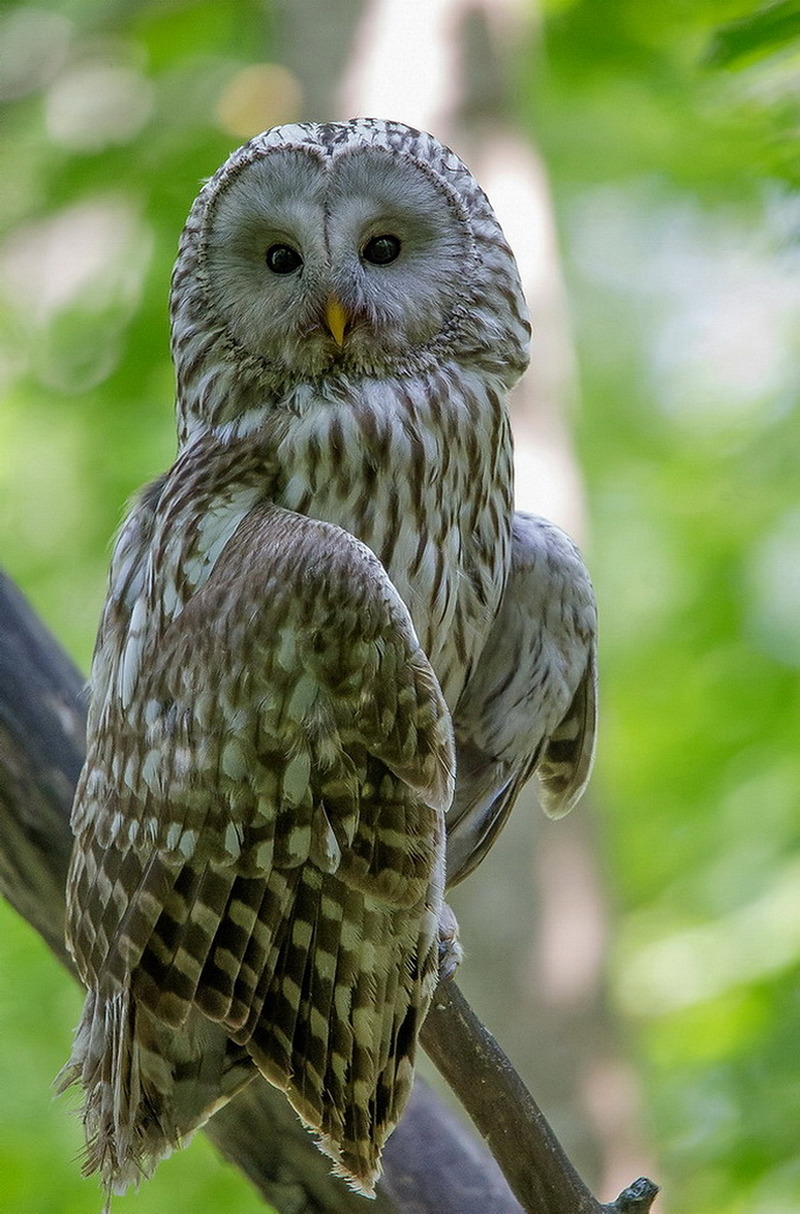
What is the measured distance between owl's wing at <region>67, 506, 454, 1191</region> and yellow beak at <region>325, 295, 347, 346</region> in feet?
1.13

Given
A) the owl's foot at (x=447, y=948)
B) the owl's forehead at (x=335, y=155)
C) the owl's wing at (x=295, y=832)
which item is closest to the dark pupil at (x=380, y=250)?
the owl's forehead at (x=335, y=155)

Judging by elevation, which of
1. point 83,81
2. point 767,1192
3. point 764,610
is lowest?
point 767,1192

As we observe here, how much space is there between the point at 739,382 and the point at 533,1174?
4795 mm

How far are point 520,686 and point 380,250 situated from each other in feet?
2.79

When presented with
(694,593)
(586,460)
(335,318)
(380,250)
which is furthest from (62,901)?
(586,460)

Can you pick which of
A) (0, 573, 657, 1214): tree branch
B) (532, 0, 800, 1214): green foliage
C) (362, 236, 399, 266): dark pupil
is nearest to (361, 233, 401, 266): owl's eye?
(362, 236, 399, 266): dark pupil

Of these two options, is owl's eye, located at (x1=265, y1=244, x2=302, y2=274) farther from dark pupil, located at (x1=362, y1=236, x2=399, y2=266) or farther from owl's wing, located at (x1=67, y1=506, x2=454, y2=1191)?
owl's wing, located at (x1=67, y1=506, x2=454, y2=1191)

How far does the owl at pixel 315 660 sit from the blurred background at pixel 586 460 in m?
0.65

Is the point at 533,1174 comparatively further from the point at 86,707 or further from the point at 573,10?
the point at 573,10

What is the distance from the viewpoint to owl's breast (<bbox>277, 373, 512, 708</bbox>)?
248 centimetres

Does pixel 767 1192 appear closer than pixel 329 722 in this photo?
No

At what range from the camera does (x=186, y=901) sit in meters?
2.23

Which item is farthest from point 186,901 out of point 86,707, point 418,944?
point 86,707

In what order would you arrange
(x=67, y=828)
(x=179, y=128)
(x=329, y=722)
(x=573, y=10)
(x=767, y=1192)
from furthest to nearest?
(x=179, y=128)
(x=573, y=10)
(x=767, y=1192)
(x=67, y=828)
(x=329, y=722)
